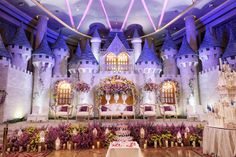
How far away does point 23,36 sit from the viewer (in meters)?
13.4

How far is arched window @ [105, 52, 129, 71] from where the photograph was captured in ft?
49.3

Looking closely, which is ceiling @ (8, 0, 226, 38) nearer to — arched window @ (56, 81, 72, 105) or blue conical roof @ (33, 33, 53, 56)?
blue conical roof @ (33, 33, 53, 56)

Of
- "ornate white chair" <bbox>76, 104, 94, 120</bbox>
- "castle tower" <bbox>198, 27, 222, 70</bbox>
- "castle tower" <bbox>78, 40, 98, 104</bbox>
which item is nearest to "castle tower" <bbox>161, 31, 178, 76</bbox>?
"castle tower" <bbox>198, 27, 222, 70</bbox>

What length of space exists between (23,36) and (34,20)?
2919 millimetres

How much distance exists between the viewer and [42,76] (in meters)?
13.5

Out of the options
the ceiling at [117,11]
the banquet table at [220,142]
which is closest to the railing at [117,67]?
the ceiling at [117,11]

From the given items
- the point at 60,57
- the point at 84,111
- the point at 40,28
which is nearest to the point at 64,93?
the point at 60,57

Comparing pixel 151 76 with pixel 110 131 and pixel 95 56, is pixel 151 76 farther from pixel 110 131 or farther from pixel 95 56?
pixel 110 131

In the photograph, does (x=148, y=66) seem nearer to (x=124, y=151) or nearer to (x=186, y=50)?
(x=186, y=50)

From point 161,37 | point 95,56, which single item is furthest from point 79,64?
point 161,37

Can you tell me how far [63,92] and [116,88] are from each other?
458 cm

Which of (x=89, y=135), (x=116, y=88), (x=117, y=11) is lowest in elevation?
(x=89, y=135)

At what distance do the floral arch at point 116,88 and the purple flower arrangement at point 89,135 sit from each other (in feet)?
19.5

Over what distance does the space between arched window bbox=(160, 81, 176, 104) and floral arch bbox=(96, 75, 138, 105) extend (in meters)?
2.34
